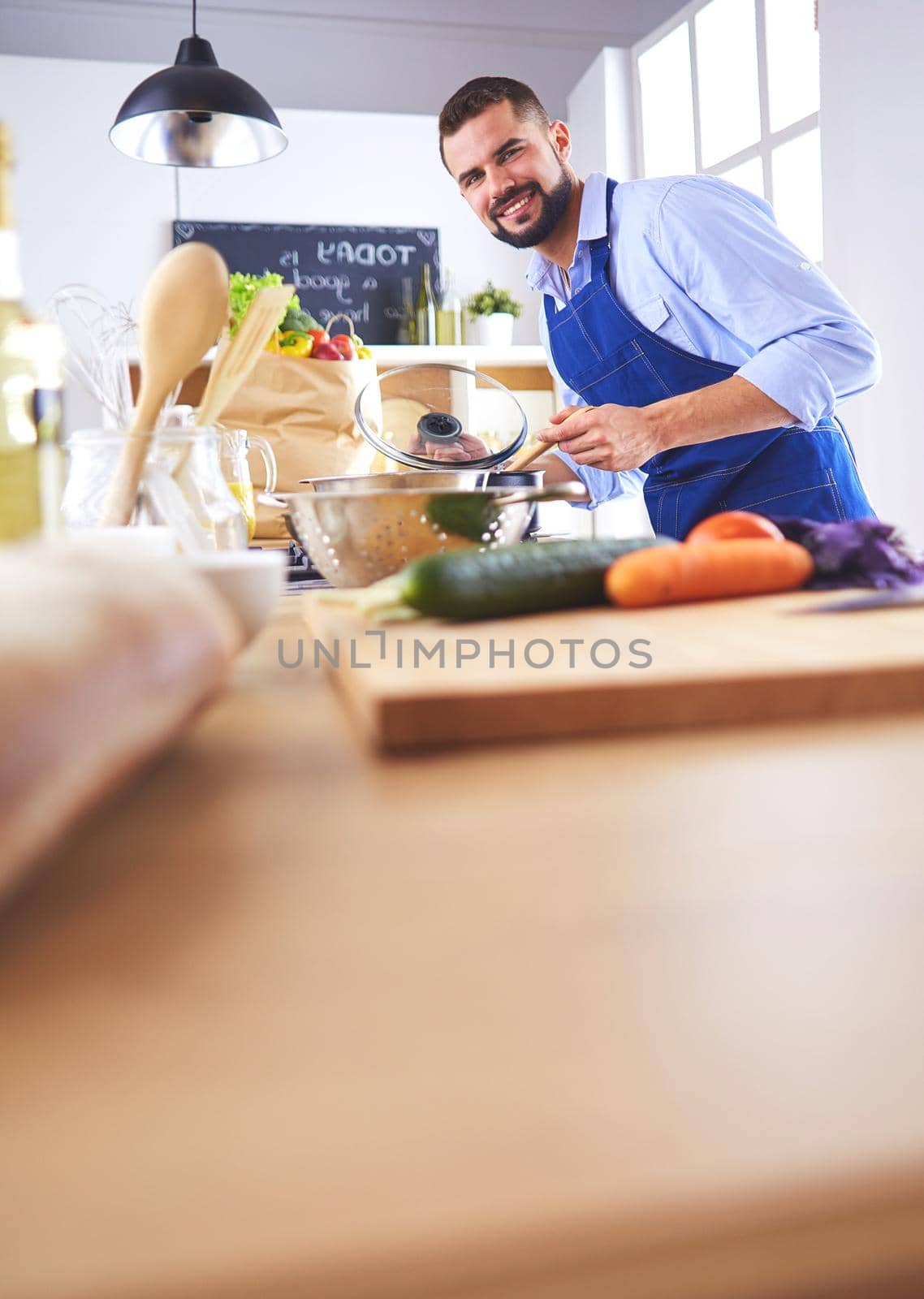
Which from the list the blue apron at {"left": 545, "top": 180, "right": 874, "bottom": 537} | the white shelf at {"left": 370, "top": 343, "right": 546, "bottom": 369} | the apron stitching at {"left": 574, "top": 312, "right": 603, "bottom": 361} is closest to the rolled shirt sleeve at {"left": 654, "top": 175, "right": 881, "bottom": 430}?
the blue apron at {"left": 545, "top": 180, "right": 874, "bottom": 537}

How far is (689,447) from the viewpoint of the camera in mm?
1684

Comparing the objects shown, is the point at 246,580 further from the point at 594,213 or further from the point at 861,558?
the point at 594,213

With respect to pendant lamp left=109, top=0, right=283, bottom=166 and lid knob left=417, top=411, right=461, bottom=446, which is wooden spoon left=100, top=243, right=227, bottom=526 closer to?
lid knob left=417, top=411, right=461, bottom=446

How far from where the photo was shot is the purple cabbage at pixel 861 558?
0.59 metres

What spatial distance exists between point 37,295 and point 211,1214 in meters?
4.34

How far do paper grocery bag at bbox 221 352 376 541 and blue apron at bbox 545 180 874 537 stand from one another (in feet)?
1.40

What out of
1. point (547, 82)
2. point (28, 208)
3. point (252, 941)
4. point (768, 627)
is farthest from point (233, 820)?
point (547, 82)

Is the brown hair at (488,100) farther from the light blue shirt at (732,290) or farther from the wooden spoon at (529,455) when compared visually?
the wooden spoon at (529,455)

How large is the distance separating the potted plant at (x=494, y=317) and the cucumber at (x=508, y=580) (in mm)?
3595

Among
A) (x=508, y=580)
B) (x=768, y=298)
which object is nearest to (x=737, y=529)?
(x=508, y=580)

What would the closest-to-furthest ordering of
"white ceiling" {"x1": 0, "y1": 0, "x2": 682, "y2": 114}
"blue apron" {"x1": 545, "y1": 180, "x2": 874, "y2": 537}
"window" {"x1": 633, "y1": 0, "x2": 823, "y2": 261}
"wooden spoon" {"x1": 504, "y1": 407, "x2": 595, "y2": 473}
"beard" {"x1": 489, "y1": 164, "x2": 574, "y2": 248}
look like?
"wooden spoon" {"x1": 504, "y1": 407, "x2": 595, "y2": 473} < "blue apron" {"x1": 545, "y1": 180, "x2": 874, "y2": 537} < "beard" {"x1": 489, "y1": 164, "x2": 574, "y2": 248} < "window" {"x1": 633, "y1": 0, "x2": 823, "y2": 261} < "white ceiling" {"x1": 0, "y1": 0, "x2": 682, "y2": 114}

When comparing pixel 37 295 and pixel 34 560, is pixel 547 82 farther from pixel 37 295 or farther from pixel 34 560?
pixel 34 560

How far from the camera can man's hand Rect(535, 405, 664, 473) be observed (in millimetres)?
1158

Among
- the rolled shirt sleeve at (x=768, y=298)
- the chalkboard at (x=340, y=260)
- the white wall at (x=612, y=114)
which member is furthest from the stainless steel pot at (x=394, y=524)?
the white wall at (x=612, y=114)
